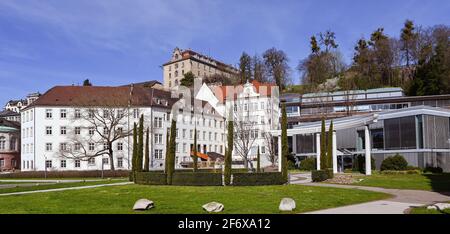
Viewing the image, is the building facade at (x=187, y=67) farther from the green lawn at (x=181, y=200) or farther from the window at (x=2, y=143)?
the green lawn at (x=181, y=200)

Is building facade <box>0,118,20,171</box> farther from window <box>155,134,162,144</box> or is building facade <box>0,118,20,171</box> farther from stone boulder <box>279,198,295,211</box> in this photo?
stone boulder <box>279,198,295,211</box>

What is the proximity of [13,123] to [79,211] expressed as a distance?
70958 millimetres

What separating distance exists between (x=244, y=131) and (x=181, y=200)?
141 ft

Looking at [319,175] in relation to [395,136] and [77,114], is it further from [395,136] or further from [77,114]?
[77,114]

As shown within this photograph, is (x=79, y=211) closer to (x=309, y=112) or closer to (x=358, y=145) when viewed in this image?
(x=358, y=145)

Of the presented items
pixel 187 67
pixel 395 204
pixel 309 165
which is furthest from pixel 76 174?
pixel 187 67

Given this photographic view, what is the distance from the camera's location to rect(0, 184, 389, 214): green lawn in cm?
1784

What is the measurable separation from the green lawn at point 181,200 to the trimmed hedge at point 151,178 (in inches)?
206

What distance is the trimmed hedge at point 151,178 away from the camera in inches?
1224

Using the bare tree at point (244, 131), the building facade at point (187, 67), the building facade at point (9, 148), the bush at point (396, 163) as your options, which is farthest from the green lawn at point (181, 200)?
the building facade at point (187, 67)

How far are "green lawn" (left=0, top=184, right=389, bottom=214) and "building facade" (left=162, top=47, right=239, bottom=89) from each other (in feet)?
292

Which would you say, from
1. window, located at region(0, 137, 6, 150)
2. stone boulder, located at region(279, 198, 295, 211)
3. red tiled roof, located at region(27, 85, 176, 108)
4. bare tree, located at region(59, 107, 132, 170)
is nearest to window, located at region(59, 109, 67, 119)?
red tiled roof, located at region(27, 85, 176, 108)
